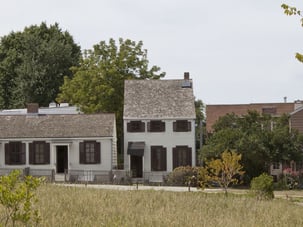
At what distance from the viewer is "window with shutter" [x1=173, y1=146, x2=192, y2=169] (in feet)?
155

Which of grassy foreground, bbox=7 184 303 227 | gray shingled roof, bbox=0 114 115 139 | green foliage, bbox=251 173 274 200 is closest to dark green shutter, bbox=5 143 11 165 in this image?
gray shingled roof, bbox=0 114 115 139

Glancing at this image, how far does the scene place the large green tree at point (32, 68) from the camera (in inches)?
2694

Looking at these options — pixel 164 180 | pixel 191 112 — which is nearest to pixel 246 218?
pixel 164 180

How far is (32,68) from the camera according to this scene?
224 ft

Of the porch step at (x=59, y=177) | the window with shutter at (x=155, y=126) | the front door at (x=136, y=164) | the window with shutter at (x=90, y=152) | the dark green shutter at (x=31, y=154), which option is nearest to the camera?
the porch step at (x=59, y=177)

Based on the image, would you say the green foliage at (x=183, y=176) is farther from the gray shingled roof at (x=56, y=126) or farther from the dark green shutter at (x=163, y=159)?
the gray shingled roof at (x=56, y=126)

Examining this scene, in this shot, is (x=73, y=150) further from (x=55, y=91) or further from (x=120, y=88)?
(x=55, y=91)

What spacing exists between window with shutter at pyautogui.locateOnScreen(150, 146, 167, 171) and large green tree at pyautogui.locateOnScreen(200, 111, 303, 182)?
2.88 m

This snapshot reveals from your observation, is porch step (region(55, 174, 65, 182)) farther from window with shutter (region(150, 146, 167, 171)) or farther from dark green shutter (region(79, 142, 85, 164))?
window with shutter (region(150, 146, 167, 171))

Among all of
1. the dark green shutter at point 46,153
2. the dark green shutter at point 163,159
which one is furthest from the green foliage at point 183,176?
the dark green shutter at point 46,153

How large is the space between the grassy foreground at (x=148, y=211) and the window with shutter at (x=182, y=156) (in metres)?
Result: 21.2

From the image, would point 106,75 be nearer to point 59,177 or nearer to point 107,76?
point 107,76

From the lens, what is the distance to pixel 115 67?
55.8 m

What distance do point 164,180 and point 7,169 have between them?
1092 cm
